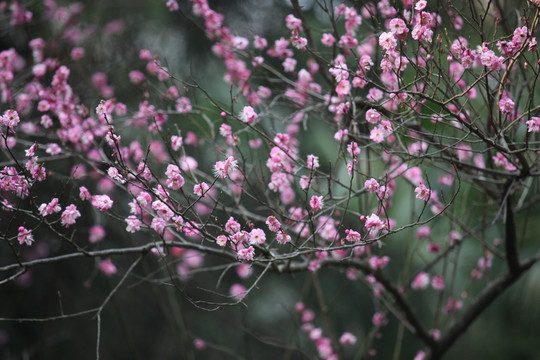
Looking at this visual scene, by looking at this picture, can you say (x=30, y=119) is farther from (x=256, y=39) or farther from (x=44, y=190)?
(x=256, y=39)

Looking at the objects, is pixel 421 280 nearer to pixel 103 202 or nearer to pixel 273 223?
pixel 273 223

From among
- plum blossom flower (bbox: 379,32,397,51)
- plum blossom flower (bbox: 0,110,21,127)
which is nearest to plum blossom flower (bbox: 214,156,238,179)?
plum blossom flower (bbox: 379,32,397,51)

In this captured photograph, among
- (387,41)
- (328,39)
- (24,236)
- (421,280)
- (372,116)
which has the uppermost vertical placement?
(387,41)

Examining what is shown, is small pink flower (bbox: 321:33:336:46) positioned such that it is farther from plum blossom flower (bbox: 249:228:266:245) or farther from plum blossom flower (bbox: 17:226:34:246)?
plum blossom flower (bbox: 17:226:34:246)

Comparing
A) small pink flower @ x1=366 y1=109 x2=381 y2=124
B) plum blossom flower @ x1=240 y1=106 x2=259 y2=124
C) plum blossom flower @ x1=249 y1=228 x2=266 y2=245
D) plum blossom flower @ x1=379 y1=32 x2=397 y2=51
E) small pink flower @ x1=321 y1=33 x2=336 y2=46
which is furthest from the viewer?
small pink flower @ x1=321 y1=33 x2=336 y2=46

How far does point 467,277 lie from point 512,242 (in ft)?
8.28

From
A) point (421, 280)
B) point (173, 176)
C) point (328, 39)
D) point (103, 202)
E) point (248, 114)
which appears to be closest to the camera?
point (173, 176)

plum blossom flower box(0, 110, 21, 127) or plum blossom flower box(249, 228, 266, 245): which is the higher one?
plum blossom flower box(0, 110, 21, 127)

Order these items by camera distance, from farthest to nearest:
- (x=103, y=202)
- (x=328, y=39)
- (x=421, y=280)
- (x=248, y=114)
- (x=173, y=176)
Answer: (x=421, y=280)
(x=328, y=39)
(x=248, y=114)
(x=103, y=202)
(x=173, y=176)

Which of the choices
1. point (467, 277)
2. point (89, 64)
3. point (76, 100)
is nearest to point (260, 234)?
point (76, 100)

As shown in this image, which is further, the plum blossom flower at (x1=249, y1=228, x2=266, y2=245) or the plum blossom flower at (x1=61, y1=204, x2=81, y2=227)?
the plum blossom flower at (x1=61, y1=204, x2=81, y2=227)

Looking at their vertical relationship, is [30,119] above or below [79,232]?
above

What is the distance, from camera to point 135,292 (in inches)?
216

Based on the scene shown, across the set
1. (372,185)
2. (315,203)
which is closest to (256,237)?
(315,203)
